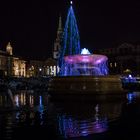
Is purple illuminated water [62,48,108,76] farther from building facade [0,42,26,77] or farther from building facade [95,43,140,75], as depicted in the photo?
building facade [0,42,26,77]

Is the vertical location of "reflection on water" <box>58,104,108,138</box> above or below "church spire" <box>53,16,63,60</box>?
below

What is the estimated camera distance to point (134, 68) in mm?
82625

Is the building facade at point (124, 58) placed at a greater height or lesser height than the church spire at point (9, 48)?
lesser

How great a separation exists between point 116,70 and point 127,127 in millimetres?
75045

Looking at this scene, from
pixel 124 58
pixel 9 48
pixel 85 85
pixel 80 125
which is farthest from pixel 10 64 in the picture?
pixel 80 125

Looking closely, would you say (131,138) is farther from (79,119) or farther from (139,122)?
(79,119)

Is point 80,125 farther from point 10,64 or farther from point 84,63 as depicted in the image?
point 10,64

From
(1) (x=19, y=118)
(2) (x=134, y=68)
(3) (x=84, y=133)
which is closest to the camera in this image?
(3) (x=84, y=133)

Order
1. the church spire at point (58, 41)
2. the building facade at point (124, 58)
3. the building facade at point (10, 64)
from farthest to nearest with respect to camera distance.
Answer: the church spire at point (58, 41)
the building facade at point (10, 64)
the building facade at point (124, 58)

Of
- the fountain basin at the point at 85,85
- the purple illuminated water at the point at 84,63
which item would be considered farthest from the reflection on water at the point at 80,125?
the purple illuminated water at the point at 84,63

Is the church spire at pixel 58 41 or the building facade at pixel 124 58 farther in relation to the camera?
the church spire at pixel 58 41

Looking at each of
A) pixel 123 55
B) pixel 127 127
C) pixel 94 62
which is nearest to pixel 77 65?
pixel 94 62

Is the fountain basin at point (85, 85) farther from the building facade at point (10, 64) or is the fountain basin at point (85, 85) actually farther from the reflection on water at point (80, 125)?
the building facade at point (10, 64)

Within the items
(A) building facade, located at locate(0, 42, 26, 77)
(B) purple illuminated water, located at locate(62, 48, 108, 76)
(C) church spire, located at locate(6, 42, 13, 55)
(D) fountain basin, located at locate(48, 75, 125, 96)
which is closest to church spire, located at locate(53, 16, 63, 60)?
(A) building facade, located at locate(0, 42, 26, 77)
